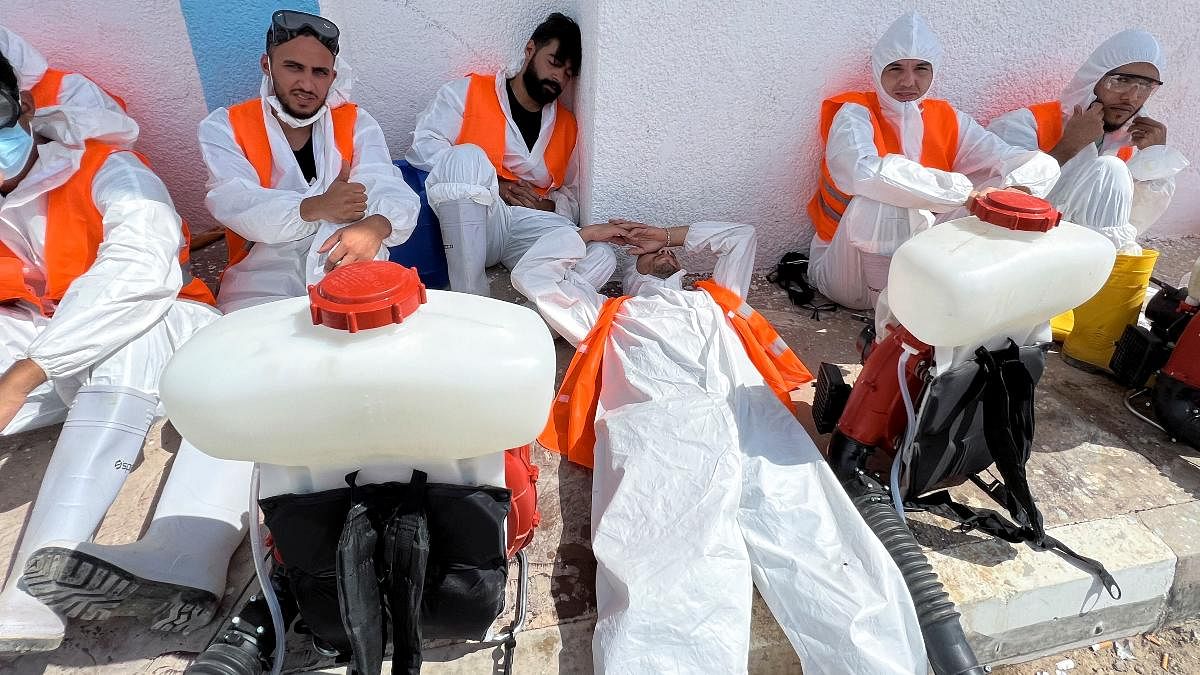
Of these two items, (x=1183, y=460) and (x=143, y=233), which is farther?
(x=1183, y=460)

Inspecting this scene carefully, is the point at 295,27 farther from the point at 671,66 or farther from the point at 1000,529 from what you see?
the point at 1000,529

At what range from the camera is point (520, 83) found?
115 inches

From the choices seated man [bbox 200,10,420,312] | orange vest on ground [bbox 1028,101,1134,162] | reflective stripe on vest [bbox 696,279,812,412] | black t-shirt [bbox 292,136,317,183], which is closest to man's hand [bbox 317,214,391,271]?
seated man [bbox 200,10,420,312]

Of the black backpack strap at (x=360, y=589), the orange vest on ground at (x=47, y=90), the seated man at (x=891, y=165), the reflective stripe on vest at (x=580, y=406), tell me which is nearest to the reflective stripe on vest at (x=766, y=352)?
the reflective stripe on vest at (x=580, y=406)

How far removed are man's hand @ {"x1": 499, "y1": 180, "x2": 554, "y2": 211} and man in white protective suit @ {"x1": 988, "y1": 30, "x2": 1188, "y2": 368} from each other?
2.16 meters

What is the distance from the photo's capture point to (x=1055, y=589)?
1646 millimetres

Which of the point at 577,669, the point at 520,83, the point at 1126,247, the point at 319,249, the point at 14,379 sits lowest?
the point at 577,669

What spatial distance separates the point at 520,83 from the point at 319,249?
1.31 m

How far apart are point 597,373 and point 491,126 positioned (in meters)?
1.39

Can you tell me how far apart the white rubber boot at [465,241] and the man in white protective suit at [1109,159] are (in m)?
2.35

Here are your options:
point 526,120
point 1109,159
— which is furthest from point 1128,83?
point 526,120

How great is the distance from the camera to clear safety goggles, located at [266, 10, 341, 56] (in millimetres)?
2195

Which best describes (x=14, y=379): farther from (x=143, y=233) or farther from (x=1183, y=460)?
(x=1183, y=460)

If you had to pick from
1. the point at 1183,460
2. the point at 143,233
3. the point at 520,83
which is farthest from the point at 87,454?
the point at 1183,460
